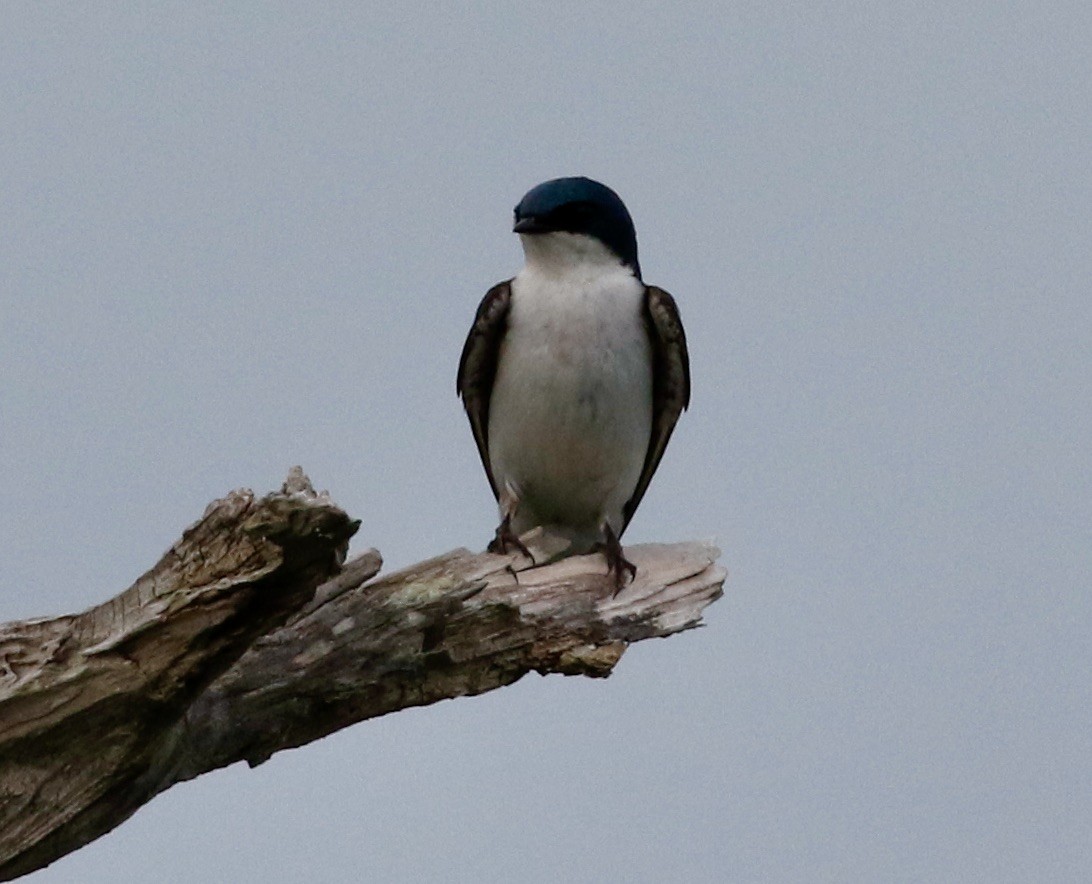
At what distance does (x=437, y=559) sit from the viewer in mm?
8336

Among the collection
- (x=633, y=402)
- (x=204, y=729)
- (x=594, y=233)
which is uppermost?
(x=594, y=233)

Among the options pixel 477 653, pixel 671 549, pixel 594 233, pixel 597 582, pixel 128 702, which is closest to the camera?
pixel 128 702

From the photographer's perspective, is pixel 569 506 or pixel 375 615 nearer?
pixel 375 615

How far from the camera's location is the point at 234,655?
7.05m

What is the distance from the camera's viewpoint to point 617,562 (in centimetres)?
934

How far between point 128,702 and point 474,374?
3922 millimetres

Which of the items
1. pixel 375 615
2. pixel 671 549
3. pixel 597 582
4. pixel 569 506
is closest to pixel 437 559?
pixel 375 615

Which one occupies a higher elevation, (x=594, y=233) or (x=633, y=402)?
(x=594, y=233)

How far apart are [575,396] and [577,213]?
3.37 feet

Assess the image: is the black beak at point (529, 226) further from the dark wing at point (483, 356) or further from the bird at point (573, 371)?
the dark wing at point (483, 356)

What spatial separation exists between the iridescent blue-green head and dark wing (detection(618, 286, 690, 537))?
338 mm

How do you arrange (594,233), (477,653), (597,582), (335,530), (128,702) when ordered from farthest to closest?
(594,233) < (597,582) < (477,653) < (128,702) < (335,530)

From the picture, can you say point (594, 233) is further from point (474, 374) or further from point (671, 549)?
point (671, 549)

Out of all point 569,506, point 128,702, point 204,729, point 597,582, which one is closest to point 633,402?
point 569,506
